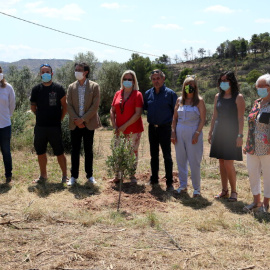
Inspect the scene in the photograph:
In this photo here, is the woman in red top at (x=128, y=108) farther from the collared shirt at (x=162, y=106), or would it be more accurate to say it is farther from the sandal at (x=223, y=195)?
the sandal at (x=223, y=195)

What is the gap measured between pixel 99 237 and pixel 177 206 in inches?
58.3

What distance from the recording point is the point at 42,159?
5.86 meters

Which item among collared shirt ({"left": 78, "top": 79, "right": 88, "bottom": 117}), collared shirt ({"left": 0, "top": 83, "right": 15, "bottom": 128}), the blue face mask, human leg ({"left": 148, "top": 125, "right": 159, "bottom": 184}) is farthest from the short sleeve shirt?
human leg ({"left": 148, "top": 125, "right": 159, "bottom": 184})

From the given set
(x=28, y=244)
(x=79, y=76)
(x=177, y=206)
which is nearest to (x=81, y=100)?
(x=79, y=76)

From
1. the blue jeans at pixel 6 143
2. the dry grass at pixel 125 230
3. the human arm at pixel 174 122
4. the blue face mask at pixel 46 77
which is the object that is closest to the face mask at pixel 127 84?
the human arm at pixel 174 122

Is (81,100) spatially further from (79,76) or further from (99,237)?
(99,237)

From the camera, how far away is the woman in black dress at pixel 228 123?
474cm

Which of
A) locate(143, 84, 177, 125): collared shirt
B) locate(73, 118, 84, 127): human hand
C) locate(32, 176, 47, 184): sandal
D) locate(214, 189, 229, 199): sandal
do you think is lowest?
locate(214, 189, 229, 199): sandal

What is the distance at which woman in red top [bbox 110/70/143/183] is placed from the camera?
5.48 m

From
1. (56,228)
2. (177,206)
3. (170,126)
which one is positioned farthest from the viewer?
(170,126)

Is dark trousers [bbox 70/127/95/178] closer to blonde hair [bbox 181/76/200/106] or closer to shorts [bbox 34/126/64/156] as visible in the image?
shorts [bbox 34/126/64/156]

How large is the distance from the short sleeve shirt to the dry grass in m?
1.11

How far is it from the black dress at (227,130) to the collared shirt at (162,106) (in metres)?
0.76

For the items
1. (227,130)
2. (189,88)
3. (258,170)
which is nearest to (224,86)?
(189,88)
